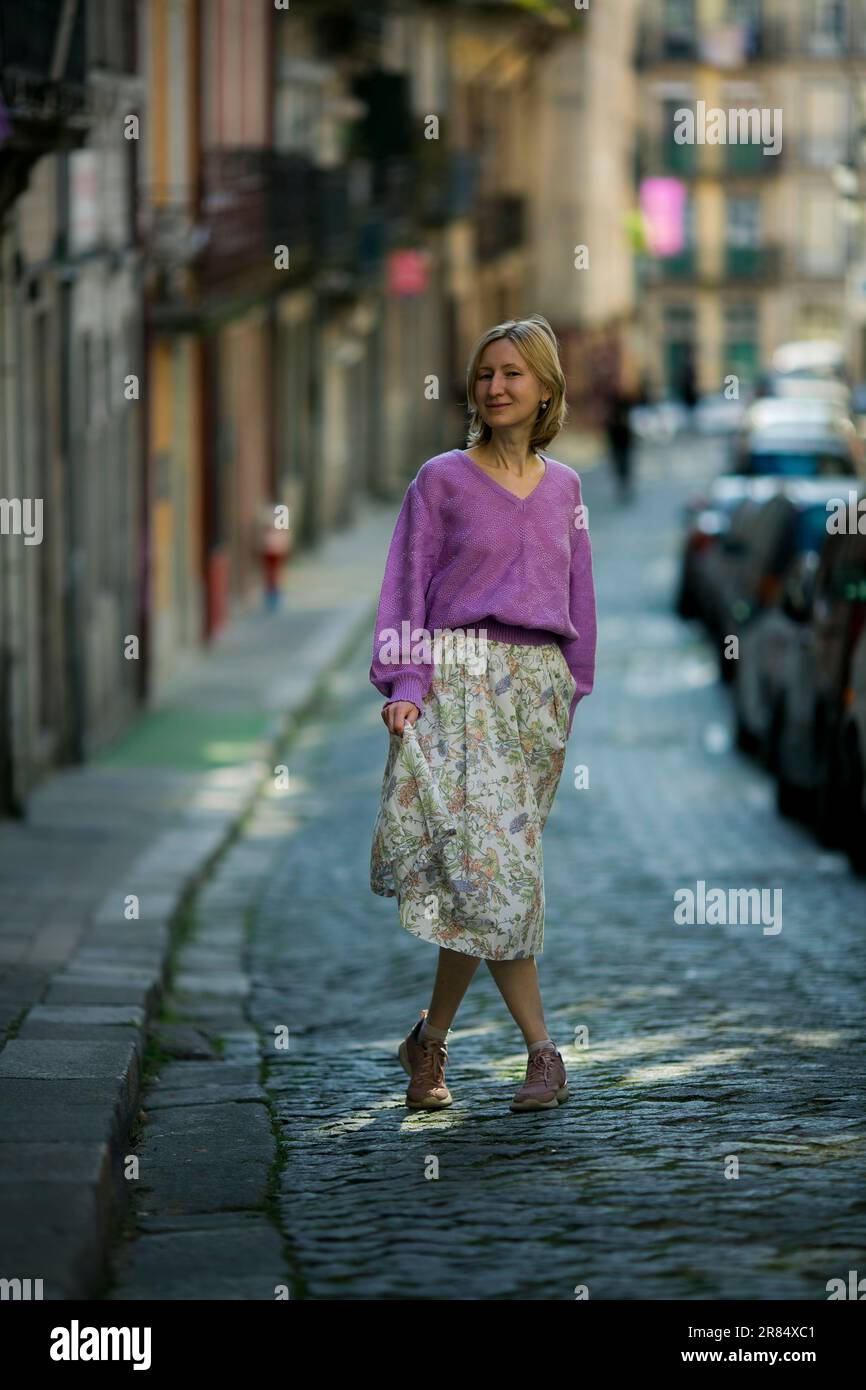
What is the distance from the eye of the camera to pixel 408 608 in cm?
682

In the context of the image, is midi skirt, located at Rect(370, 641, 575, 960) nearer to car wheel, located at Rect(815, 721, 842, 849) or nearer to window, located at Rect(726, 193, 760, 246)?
car wheel, located at Rect(815, 721, 842, 849)

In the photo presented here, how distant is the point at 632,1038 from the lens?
325 inches

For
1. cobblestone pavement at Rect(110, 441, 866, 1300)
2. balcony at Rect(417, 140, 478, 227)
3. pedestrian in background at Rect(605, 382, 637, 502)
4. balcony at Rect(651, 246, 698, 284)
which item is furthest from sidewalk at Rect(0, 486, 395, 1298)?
balcony at Rect(651, 246, 698, 284)

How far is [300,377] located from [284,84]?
12.8 ft

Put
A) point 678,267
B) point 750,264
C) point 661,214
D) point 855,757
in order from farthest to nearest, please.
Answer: point 750,264 < point 678,267 < point 661,214 < point 855,757

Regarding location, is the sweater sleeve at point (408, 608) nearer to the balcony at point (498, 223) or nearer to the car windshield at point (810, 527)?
the car windshield at point (810, 527)

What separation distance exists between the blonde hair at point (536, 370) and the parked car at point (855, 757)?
4903mm

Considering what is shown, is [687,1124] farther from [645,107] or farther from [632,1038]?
[645,107]

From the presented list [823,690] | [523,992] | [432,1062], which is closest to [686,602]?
[823,690]

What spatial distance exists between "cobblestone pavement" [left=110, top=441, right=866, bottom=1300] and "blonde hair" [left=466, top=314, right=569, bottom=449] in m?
1.72

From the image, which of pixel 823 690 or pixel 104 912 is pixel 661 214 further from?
pixel 104 912

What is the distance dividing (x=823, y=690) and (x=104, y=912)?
4.10 m

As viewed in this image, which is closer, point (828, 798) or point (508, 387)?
point (508, 387)

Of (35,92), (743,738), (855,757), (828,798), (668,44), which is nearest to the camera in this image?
(855,757)
